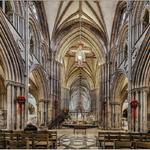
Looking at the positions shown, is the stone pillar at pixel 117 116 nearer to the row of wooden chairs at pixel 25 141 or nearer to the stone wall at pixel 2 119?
the stone wall at pixel 2 119

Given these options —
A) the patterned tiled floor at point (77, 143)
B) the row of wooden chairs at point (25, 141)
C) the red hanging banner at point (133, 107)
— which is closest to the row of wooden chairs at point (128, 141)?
the patterned tiled floor at point (77, 143)

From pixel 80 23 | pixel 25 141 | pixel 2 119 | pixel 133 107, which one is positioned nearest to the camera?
pixel 25 141

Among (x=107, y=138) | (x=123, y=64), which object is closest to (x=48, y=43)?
(x=123, y=64)

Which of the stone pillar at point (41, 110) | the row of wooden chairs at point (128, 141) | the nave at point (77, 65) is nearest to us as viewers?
the row of wooden chairs at point (128, 141)

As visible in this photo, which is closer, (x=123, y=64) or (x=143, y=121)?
(x=143, y=121)

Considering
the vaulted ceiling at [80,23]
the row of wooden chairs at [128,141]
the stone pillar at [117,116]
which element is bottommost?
the stone pillar at [117,116]

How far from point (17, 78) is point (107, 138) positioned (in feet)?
28.4

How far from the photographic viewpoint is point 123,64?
882 inches

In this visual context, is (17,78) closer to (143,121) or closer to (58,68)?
(143,121)

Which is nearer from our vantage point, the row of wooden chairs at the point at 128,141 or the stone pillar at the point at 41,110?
the row of wooden chairs at the point at 128,141

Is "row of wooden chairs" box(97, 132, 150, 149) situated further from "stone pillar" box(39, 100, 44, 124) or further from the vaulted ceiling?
the vaulted ceiling

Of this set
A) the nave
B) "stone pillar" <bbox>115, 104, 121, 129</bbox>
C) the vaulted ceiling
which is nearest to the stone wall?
the nave

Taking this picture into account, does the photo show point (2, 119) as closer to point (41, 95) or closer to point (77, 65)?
point (41, 95)

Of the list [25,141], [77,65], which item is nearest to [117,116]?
[77,65]
